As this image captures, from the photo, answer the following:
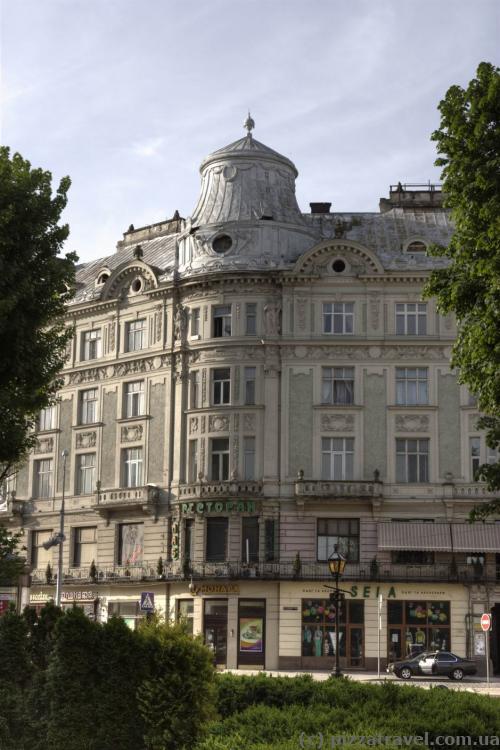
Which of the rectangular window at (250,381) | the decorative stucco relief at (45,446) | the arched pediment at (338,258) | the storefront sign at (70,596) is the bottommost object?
the storefront sign at (70,596)

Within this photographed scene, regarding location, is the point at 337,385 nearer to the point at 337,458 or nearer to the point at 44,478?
the point at 337,458

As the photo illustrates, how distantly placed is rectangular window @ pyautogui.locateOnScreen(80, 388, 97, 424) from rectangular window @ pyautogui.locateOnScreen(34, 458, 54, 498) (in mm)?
3377

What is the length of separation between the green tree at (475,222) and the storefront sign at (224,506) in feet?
108

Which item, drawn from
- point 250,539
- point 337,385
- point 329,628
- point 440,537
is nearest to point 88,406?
point 250,539

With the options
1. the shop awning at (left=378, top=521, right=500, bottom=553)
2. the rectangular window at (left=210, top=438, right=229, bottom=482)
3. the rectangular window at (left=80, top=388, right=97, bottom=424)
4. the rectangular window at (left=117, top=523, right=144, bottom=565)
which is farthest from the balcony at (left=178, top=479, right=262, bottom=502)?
the rectangular window at (left=80, top=388, right=97, bottom=424)

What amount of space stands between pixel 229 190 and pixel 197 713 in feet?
158

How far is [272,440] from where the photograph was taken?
5988 centimetres

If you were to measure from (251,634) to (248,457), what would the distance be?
8632mm

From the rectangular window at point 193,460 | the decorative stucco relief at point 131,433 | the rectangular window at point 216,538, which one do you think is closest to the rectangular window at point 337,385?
the rectangular window at point 193,460

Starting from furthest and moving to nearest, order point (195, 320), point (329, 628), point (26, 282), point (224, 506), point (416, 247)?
point (416, 247), point (195, 320), point (224, 506), point (329, 628), point (26, 282)

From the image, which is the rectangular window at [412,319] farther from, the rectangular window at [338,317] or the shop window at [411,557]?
the shop window at [411,557]

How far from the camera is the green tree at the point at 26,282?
24547 mm

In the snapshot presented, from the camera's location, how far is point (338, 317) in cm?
6103

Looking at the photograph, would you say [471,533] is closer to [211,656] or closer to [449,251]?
[449,251]
